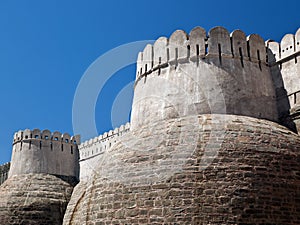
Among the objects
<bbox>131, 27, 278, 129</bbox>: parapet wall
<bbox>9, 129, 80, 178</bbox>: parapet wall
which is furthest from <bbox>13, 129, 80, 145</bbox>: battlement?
<bbox>131, 27, 278, 129</bbox>: parapet wall

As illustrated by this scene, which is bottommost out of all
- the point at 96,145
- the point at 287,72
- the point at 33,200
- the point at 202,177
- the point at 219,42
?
the point at 202,177

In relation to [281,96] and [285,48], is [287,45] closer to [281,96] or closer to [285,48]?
[285,48]

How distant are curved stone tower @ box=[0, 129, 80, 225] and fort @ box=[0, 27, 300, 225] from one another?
220 inches

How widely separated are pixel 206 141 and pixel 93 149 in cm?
1243

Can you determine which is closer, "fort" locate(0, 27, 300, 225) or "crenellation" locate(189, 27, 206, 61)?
"fort" locate(0, 27, 300, 225)

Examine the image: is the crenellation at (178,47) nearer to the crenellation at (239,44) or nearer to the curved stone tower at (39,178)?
the crenellation at (239,44)

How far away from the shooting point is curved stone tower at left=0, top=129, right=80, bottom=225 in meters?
16.6

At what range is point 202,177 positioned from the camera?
25.4ft

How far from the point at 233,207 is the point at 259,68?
420 cm

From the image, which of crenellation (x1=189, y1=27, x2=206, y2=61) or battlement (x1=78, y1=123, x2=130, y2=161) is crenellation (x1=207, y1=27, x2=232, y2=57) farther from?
battlement (x1=78, y1=123, x2=130, y2=161)

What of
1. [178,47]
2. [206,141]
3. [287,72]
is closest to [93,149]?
[178,47]

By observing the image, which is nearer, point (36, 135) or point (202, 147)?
point (202, 147)

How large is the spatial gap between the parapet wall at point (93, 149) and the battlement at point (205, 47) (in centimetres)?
872

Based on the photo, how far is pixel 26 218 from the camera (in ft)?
53.9
